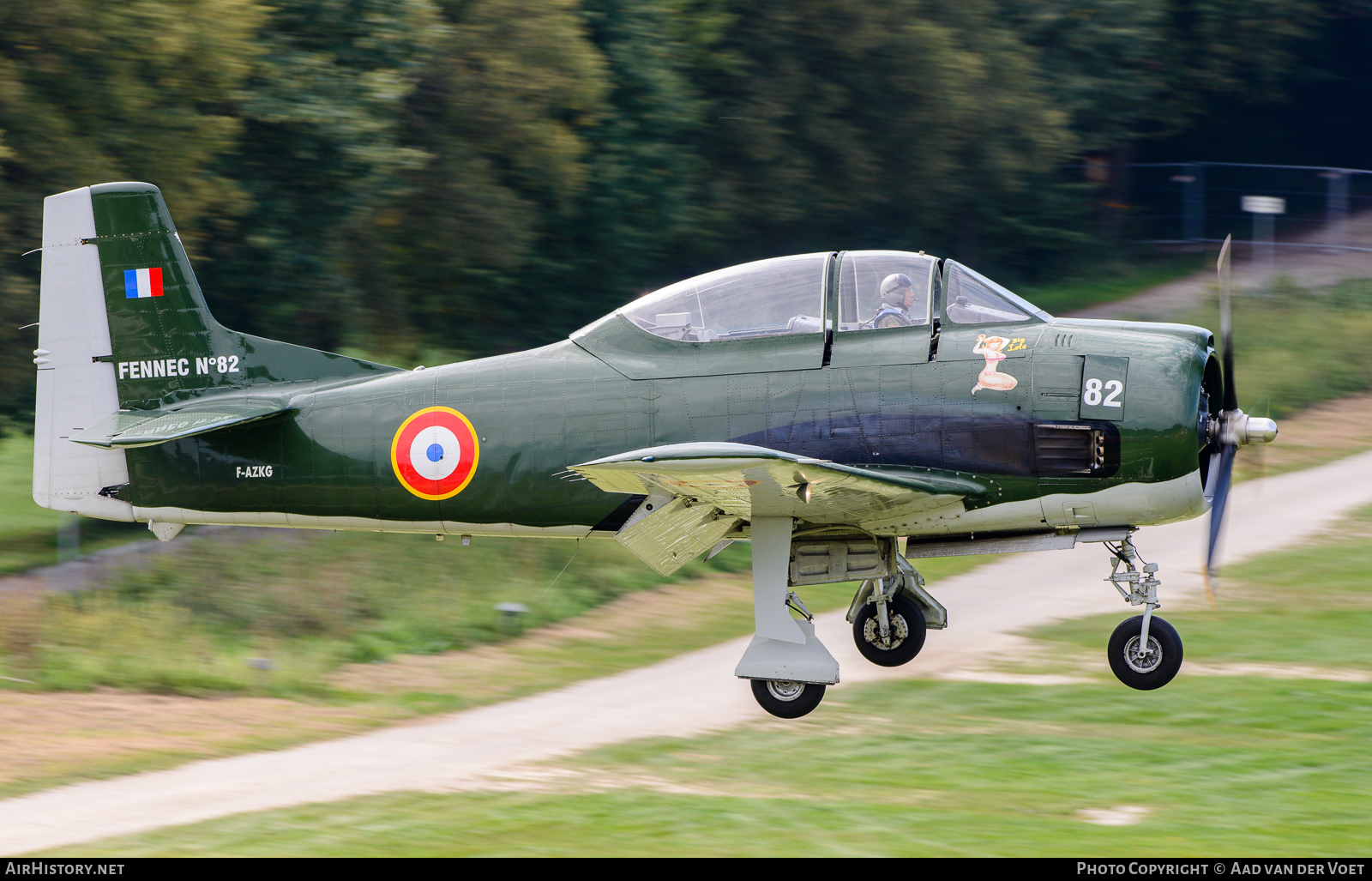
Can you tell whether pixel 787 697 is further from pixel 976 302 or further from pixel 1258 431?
pixel 1258 431

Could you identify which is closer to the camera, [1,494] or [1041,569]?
[1041,569]

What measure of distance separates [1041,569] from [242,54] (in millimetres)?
11204

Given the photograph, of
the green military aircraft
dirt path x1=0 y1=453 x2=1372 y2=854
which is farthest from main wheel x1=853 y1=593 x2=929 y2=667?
dirt path x1=0 y1=453 x2=1372 y2=854

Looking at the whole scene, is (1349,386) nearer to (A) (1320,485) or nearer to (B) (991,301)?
(A) (1320,485)

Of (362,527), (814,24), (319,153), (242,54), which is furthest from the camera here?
(814,24)

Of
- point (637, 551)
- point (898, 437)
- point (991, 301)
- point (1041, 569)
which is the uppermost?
point (991, 301)

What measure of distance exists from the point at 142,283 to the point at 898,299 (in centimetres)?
601

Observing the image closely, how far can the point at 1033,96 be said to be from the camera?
27.0 metres

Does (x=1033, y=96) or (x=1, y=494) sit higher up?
(x=1033, y=96)

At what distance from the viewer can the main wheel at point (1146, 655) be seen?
9.84 metres

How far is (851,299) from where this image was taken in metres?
9.79

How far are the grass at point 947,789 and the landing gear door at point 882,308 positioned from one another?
9.83 feet

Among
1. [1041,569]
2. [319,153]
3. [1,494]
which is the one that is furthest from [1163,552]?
[1,494]

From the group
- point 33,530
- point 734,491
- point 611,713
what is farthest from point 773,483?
point 33,530
